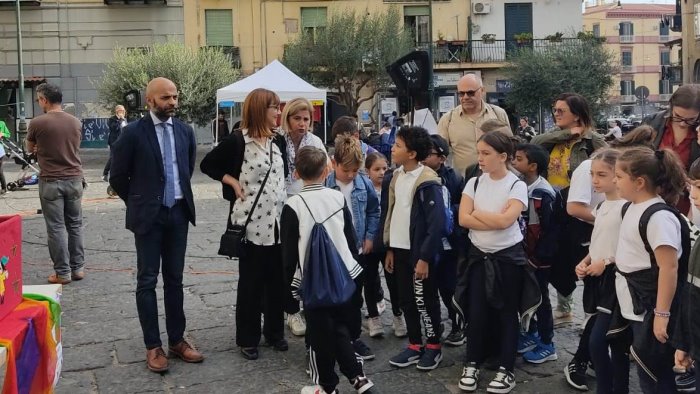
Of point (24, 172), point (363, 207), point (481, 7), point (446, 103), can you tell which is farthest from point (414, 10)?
point (363, 207)

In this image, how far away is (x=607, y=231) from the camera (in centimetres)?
386

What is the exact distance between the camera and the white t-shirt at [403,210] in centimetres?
456

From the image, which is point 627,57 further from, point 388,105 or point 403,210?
point 403,210

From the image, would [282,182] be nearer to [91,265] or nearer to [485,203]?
[485,203]

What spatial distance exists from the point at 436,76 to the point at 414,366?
2855cm

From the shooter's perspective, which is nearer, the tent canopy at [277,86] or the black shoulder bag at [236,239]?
the black shoulder bag at [236,239]

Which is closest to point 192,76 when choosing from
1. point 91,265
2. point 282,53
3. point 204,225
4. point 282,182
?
point 282,53

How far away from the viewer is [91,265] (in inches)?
305

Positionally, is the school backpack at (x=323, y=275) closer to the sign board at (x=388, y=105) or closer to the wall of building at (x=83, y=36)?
the sign board at (x=388, y=105)

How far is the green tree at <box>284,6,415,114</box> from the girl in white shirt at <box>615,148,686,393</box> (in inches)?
954

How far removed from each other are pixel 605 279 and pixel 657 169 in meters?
0.68

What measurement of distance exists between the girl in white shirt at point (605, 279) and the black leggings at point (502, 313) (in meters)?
0.39

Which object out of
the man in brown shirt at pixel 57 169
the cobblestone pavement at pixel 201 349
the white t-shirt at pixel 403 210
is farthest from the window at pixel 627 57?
the white t-shirt at pixel 403 210

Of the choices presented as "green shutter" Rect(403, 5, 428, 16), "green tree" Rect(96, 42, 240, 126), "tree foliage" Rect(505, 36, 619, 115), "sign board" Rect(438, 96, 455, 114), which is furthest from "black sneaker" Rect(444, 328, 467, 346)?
"green shutter" Rect(403, 5, 428, 16)
